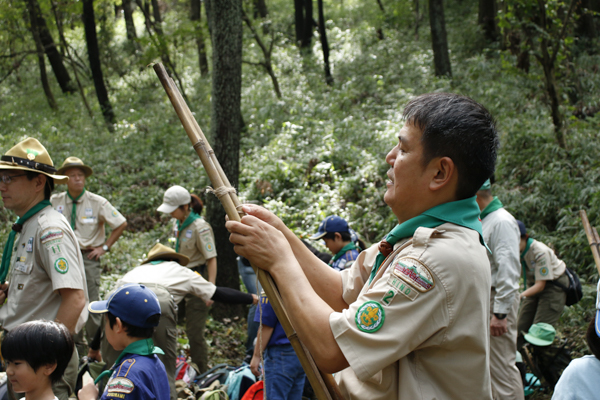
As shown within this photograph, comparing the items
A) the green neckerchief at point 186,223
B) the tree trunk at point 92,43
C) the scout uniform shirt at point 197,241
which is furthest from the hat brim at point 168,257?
the tree trunk at point 92,43

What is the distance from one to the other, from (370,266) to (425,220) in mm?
462

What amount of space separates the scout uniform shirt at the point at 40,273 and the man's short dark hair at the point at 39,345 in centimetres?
45

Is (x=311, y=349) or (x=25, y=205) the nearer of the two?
(x=311, y=349)

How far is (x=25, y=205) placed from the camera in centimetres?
334

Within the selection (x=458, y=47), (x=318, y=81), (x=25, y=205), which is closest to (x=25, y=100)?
(x=318, y=81)

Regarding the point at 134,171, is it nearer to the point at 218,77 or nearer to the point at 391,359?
the point at 218,77

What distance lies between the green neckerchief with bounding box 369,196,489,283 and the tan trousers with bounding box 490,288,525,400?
300 centimetres

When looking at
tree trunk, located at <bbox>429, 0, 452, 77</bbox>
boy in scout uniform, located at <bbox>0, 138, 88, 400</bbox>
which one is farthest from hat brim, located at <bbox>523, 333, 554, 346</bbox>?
tree trunk, located at <bbox>429, 0, 452, 77</bbox>

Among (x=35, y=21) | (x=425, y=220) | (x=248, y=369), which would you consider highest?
(x=35, y=21)

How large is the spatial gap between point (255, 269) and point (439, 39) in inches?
560

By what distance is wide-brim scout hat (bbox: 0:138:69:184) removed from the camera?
325 cm

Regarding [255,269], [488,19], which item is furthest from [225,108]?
[488,19]

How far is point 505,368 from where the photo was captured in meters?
4.21

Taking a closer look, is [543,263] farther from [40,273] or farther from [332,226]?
[40,273]
